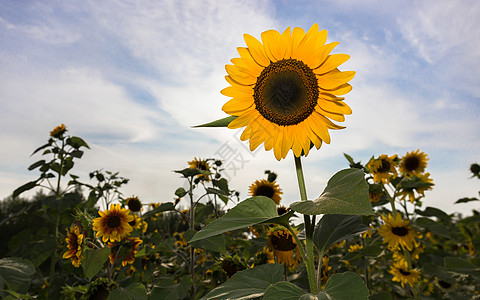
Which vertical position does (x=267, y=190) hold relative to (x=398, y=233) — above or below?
above

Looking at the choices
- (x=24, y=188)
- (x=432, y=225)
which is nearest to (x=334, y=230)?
(x=432, y=225)

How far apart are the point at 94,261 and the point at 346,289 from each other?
135cm

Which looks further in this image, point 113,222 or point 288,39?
point 113,222

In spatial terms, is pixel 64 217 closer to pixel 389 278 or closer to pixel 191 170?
pixel 191 170

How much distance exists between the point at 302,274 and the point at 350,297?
1141 mm

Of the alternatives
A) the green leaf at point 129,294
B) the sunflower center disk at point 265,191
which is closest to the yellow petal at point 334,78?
the green leaf at point 129,294

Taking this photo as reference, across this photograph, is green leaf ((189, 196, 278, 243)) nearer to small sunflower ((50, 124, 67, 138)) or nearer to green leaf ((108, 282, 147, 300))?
green leaf ((108, 282, 147, 300))

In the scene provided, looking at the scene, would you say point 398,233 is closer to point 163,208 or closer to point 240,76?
point 163,208

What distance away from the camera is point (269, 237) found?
198 centimetres

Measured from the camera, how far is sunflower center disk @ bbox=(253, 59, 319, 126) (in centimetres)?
117

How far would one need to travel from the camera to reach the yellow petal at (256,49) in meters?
1.16

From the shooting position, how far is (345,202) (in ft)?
2.70

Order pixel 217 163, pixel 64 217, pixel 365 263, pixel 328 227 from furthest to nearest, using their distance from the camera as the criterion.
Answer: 1. pixel 217 163
2. pixel 64 217
3. pixel 365 263
4. pixel 328 227

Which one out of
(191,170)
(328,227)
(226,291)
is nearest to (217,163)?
(191,170)
